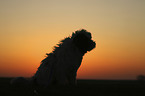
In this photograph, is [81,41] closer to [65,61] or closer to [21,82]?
[65,61]

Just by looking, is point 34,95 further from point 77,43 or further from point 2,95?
point 77,43

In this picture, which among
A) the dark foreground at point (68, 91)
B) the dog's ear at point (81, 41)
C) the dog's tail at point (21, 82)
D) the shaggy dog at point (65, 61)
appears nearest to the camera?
the dark foreground at point (68, 91)

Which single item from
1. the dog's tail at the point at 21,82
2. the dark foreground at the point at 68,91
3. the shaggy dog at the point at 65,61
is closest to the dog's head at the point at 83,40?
the shaggy dog at the point at 65,61

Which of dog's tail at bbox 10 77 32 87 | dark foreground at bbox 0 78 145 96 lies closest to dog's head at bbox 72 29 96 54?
dark foreground at bbox 0 78 145 96

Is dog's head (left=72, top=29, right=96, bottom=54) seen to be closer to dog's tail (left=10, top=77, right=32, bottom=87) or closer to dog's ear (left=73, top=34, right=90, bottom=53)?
dog's ear (left=73, top=34, right=90, bottom=53)

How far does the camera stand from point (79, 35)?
20.1 ft

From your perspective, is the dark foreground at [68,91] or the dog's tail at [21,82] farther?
the dog's tail at [21,82]

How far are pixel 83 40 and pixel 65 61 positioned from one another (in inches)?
40.3

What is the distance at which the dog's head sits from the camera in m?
6.11

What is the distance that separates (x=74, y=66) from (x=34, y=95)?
242 centimetres

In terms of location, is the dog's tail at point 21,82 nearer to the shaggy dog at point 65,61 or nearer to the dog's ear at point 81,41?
the shaggy dog at point 65,61

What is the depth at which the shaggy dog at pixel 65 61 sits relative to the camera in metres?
5.48

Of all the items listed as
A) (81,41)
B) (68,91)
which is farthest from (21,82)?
(81,41)

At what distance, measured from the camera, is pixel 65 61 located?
5684mm
